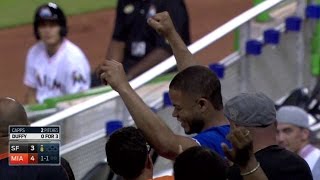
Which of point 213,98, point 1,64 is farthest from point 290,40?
point 1,64

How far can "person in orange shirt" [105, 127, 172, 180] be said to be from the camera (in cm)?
487

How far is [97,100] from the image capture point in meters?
8.09

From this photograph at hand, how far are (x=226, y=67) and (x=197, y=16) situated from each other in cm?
786

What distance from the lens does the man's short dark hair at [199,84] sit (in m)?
5.45

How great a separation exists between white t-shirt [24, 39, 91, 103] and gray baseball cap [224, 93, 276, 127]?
4.54 metres

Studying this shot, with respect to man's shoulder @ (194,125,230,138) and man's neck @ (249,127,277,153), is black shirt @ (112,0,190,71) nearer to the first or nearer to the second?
man's shoulder @ (194,125,230,138)

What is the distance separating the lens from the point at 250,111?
16.7 ft

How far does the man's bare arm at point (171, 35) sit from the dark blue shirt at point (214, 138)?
0.73 meters

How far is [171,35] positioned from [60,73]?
368 cm

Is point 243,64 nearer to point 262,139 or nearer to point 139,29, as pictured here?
point 139,29

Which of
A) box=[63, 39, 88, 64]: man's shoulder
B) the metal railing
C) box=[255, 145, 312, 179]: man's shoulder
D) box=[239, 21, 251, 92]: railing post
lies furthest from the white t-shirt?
box=[255, 145, 312, 179]: man's shoulder

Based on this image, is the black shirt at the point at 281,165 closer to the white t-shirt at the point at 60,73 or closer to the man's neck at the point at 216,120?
the man's neck at the point at 216,120

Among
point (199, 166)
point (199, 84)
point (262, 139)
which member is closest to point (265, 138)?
point (262, 139)

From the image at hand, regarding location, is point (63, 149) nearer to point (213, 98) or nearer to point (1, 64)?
point (213, 98)
